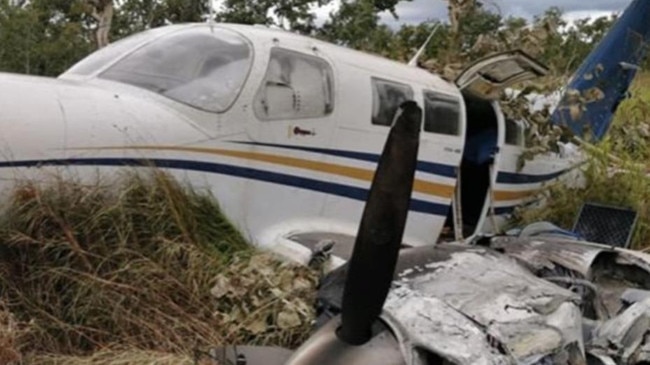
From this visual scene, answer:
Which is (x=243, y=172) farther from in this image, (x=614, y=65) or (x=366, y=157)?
(x=614, y=65)

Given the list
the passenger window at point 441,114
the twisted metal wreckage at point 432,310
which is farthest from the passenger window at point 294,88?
the twisted metal wreckage at point 432,310

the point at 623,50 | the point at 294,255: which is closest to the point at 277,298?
the point at 294,255

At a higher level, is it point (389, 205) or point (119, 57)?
point (389, 205)

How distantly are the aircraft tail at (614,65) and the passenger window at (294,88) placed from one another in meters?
4.91

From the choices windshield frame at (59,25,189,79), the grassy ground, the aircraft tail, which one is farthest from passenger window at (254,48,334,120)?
the aircraft tail

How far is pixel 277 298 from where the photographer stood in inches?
190

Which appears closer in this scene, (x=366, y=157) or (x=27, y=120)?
(x=27, y=120)

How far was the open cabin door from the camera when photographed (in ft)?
23.6

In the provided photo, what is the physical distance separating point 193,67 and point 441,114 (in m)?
2.23

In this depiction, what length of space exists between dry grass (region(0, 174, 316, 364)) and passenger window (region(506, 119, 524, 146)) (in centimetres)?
358

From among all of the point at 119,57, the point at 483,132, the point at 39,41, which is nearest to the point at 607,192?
the point at 483,132

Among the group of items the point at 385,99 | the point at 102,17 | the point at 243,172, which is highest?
the point at 385,99

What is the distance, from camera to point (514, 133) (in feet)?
26.5

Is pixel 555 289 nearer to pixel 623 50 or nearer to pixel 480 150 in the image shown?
pixel 480 150
